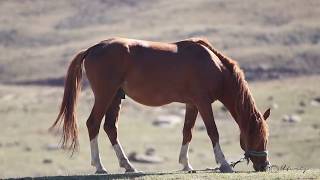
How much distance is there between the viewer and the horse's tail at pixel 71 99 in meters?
14.8

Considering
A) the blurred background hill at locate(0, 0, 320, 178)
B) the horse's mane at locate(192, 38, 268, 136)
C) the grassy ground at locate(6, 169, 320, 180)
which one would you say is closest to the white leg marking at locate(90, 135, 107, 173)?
the grassy ground at locate(6, 169, 320, 180)

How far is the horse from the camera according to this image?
1475 cm

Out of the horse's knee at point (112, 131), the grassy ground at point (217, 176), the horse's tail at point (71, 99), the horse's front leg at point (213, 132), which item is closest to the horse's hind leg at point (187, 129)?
the horse's front leg at point (213, 132)

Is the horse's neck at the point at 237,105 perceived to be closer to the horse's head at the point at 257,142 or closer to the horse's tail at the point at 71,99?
the horse's head at the point at 257,142

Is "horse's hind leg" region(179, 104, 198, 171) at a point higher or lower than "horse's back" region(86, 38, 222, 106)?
lower

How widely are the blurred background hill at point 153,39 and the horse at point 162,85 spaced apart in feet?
51.6

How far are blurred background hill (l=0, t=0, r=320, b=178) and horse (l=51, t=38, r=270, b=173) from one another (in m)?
15.7

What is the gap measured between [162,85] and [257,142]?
6.42ft

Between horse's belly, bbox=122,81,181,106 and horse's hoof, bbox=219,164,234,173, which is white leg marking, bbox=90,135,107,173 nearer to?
horse's belly, bbox=122,81,181,106

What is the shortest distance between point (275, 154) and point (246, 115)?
64.7ft

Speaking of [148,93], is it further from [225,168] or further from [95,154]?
[225,168]

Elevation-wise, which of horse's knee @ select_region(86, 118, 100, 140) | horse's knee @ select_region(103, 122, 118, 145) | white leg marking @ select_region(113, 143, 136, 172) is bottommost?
white leg marking @ select_region(113, 143, 136, 172)

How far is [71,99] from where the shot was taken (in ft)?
49.3

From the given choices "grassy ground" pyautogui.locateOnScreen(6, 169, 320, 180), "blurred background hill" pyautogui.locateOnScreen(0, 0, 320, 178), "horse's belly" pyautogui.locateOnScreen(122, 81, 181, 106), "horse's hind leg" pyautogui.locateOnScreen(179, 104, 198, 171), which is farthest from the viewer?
"blurred background hill" pyautogui.locateOnScreen(0, 0, 320, 178)
